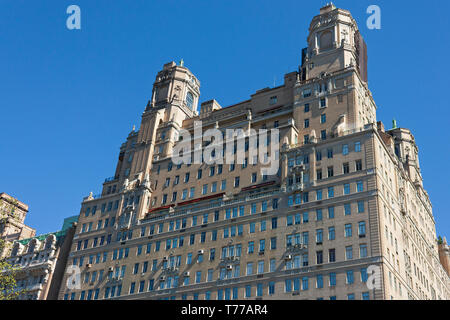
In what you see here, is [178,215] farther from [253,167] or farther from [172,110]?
[172,110]

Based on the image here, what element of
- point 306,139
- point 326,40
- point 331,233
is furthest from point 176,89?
point 331,233

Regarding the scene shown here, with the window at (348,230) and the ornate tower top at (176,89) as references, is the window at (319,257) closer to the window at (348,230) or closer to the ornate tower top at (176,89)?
the window at (348,230)

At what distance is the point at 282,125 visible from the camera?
100000 mm

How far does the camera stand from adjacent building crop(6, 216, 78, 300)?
110m

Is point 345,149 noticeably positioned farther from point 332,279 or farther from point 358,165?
point 332,279

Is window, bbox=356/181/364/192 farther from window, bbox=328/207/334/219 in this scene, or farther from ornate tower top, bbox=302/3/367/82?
ornate tower top, bbox=302/3/367/82

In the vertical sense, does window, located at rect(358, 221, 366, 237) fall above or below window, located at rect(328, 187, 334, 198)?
below

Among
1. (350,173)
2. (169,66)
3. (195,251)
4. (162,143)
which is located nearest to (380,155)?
(350,173)

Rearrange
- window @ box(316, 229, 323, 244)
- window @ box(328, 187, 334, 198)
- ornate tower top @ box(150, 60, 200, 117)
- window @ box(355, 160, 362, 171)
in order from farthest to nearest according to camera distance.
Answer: ornate tower top @ box(150, 60, 200, 117)
window @ box(355, 160, 362, 171)
window @ box(328, 187, 334, 198)
window @ box(316, 229, 323, 244)

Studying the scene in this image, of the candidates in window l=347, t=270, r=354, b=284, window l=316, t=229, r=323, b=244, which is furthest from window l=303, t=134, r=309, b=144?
window l=347, t=270, r=354, b=284

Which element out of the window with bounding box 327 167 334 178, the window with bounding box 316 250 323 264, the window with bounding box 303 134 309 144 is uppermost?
the window with bounding box 303 134 309 144

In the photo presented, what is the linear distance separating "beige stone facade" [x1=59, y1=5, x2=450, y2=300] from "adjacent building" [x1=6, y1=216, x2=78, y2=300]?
26.0ft

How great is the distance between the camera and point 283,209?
87.0m
